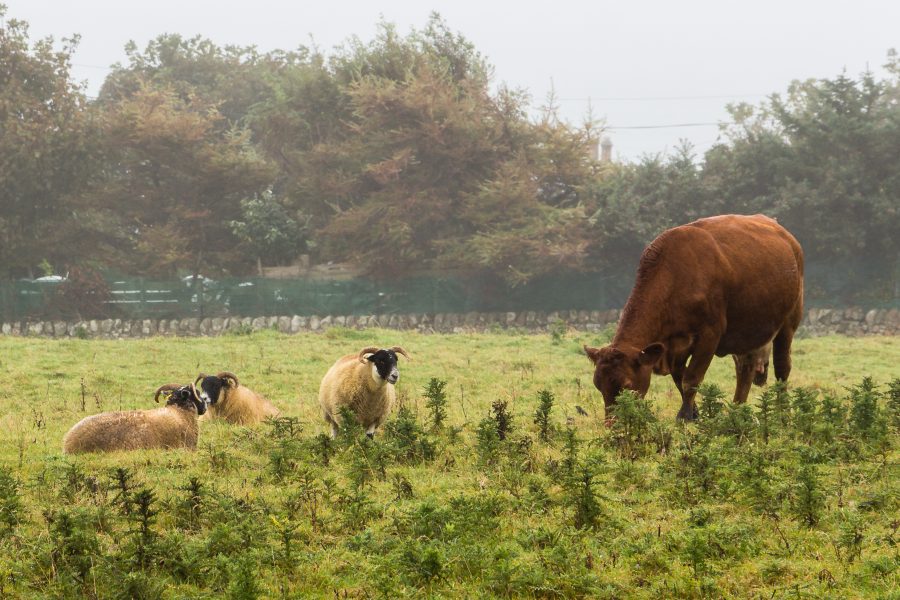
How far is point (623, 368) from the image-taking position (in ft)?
31.3

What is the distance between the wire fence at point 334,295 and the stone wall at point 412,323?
289 mm

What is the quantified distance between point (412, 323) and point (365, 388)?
26059 millimetres

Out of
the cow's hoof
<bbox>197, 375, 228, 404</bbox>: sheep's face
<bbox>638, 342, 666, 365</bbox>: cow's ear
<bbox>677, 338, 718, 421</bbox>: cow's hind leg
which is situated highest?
<bbox>638, 342, 666, 365</bbox>: cow's ear

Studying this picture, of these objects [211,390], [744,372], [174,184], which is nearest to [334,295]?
[174,184]

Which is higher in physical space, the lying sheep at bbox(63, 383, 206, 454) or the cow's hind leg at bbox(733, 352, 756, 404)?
the cow's hind leg at bbox(733, 352, 756, 404)

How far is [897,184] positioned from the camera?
34.6m

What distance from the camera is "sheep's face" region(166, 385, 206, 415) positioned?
36.4 feet

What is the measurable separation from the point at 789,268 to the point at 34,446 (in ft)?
30.8

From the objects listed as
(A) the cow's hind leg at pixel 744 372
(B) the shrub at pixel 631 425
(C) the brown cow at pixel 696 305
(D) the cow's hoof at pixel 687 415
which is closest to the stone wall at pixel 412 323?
(A) the cow's hind leg at pixel 744 372

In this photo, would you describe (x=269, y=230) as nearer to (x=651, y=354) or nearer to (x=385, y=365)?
(x=385, y=365)

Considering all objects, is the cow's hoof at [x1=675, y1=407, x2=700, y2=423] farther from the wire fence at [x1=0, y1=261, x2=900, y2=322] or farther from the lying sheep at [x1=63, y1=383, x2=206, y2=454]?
the wire fence at [x1=0, y1=261, x2=900, y2=322]

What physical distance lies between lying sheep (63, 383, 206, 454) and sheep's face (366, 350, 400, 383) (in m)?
2.25

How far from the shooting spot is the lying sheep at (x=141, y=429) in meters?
10.2

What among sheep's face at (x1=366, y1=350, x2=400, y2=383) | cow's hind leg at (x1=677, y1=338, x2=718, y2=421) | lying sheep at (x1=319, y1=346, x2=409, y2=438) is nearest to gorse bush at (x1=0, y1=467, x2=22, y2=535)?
lying sheep at (x1=319, y1=346, x2=409, y2=438)
